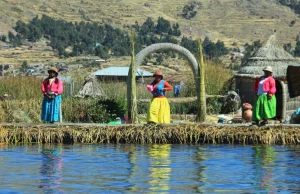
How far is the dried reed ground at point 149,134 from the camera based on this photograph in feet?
60.8

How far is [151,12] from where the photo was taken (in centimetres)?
8556

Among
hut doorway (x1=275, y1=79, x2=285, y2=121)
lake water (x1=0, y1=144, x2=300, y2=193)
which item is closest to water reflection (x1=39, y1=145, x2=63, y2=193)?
lake water (x1=0, y1=144, x2=300, y2=193)

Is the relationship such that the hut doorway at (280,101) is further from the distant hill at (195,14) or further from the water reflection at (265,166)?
the distant hill at (195,14)

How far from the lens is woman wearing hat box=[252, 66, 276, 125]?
19.0m

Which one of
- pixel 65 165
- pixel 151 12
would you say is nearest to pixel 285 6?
pixel 151 12

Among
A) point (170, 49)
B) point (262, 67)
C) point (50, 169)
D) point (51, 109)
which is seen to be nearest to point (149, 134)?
point (51, 109)

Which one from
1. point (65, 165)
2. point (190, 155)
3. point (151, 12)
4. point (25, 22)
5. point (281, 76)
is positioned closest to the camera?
point (65, 165)

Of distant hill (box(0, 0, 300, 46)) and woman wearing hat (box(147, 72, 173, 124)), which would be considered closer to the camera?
woman wearing hat (box(147, 72, 173, 124))

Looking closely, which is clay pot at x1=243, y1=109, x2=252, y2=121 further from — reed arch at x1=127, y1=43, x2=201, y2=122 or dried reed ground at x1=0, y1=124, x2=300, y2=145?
dried reed ground at x1=0, y1=124, x2=300, y2=145

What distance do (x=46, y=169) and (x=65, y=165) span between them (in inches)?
23.5

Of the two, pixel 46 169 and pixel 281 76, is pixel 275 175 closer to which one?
pixel 46 169

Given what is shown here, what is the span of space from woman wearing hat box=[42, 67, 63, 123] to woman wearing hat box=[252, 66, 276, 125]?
13.3 ft

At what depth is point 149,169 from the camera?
15047 mm

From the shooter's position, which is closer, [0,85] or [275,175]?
[275,175]
